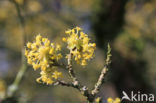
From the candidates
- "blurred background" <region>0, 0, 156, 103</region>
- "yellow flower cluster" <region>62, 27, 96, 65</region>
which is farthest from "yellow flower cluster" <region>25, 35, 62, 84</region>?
"blurred background" <region>0, 0, 156, 103</region>

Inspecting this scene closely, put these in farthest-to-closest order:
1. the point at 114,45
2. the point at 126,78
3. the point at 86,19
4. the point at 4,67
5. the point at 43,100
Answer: the point at 43,100
the point at 4,67
the point at 86,19
the point at 126,78
the point at 114,45

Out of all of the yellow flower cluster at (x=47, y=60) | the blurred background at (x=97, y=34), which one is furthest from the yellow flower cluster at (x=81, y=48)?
the blurred background at (x=97, y=34)

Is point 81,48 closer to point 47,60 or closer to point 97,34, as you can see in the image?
point 47,60

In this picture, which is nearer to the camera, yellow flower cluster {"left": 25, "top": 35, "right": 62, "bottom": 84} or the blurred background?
yellow flower cluster {"left": 25, "top": 35, "right": 62, "bottom": 84}

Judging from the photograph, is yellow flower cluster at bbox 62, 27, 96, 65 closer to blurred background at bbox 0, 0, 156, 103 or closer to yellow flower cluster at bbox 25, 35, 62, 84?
yellow flower cluster at bbox 25, 35, 62, 84

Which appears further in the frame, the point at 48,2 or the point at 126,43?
the point at 48,2

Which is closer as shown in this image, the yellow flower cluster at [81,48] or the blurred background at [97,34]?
the yellow flower cluster at [81,48]

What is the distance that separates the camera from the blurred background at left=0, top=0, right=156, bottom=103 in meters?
5.10

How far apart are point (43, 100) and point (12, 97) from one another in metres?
7.43

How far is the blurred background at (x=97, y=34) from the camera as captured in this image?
5.10 meters

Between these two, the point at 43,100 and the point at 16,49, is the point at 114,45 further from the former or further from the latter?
the point at 43,100

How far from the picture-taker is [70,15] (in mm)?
6773

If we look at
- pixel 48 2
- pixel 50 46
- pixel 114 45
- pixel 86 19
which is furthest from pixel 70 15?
pixel 50 46

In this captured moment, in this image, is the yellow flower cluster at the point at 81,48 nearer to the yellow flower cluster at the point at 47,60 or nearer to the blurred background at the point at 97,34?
the yellow flower cluster at the point at 47,60
